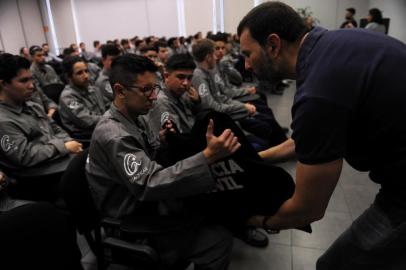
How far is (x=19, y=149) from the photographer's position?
188 cm

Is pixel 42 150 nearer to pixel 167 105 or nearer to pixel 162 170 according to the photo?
pixel 167 105

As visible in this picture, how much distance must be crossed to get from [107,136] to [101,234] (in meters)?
0.57

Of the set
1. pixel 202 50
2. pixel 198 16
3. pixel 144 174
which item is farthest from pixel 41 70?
pixel 198 16

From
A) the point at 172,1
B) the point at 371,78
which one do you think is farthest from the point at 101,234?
the point at 172,1

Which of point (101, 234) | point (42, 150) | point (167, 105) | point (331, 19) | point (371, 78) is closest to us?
point (371, 78)

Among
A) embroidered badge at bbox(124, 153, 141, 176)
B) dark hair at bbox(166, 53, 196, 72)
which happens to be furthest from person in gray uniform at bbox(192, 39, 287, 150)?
embroidered badge at bbox(124, 153, 141, 176)

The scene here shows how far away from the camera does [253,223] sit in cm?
114

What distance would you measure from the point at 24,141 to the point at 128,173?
1.17 m

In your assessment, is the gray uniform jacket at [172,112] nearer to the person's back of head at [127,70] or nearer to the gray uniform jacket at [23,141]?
the person's back of head at [127,70]

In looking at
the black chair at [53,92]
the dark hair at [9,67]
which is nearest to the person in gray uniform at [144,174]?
the dark hair at [9,67]

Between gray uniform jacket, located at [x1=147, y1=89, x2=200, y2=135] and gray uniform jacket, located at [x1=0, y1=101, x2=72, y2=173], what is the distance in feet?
2.19

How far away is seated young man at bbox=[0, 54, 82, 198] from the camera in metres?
1.86

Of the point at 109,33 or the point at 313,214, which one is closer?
the point at 313,214

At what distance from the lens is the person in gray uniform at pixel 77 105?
2.79m
